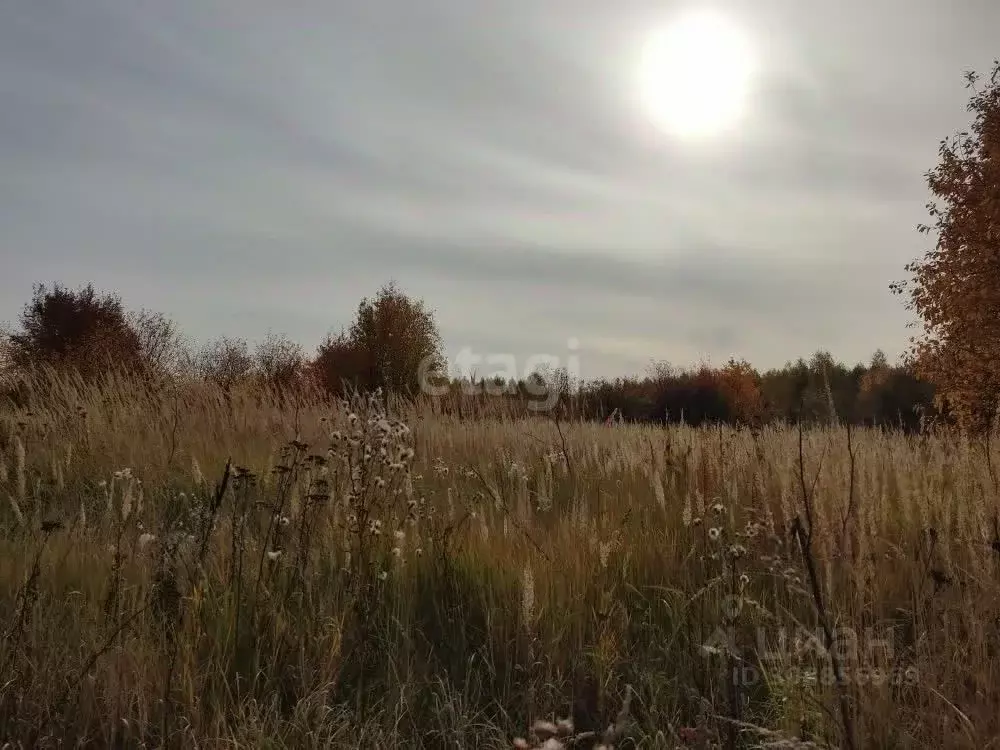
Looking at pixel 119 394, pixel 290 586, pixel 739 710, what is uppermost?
pixel 119 394

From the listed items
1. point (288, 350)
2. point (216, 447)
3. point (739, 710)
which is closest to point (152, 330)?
point (288, 350)

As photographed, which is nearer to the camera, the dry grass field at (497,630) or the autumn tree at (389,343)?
the dry grass field at (497,630)

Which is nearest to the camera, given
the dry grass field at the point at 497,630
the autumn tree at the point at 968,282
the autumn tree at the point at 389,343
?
the dry grass field at the point at 497,630

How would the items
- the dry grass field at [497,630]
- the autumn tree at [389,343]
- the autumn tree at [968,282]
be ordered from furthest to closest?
the autumn tree at [389,343] → the autumn tree at [968,282] → the dry grass field at [497,630]

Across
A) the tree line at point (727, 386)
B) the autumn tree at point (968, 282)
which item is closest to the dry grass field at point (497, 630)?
the tree line at point (727, 386)

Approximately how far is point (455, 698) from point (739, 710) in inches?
37.8

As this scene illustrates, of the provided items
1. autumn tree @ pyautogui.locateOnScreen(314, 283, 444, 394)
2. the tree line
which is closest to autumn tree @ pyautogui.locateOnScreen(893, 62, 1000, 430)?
the tree line

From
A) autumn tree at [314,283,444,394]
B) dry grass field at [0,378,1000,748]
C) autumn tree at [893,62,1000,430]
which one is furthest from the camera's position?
autumn tree at [314,283,444,394]

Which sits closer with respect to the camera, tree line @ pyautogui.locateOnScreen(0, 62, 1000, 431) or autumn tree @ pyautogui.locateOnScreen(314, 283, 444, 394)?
tree line @ pyautogui.locateOnScreen(0, 62, 1000, 431)

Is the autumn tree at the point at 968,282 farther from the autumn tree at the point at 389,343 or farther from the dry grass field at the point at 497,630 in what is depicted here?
the autumn tree at the point at 389,343

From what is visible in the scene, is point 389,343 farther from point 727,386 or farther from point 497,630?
point 497,630

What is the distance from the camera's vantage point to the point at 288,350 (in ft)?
140

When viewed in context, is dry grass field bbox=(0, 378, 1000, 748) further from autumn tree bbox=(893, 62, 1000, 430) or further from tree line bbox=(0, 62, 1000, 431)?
autumn tree bbox=(893, 62, 1000, 430)

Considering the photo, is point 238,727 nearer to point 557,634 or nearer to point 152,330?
point 557,634
